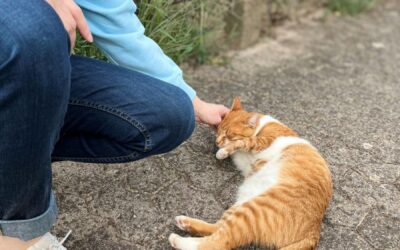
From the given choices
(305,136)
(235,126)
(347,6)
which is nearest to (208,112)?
(235,126)

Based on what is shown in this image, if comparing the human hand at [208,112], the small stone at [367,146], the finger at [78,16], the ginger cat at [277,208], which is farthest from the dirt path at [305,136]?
the finger at [78,16]

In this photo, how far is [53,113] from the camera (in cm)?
118

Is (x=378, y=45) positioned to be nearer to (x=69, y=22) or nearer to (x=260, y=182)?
(x=260, y=182)

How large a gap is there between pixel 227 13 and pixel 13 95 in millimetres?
2040

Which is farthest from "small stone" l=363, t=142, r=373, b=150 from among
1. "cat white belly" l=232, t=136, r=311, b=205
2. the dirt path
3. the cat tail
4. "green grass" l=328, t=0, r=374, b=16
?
"green grass" l=328, t=0, r=374, b=16

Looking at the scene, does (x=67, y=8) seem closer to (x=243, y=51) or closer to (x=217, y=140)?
(x=217, y=140)

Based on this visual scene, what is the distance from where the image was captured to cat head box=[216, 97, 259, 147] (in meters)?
2.05

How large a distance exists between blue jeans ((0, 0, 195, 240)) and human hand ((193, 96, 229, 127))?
0.32 meters

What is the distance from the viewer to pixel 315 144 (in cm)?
221

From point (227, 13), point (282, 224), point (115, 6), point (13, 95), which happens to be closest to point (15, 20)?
point (13, 95)

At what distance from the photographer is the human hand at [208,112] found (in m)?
1.83

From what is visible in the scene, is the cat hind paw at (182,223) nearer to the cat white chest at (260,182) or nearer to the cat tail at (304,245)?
the cat white chest at (260,182)

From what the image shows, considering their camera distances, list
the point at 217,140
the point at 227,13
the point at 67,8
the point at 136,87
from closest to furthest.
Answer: the point at 67,8
the point at 136,87
the point at 217,140
the point at 227,13

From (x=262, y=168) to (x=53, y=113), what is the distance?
0.99m
